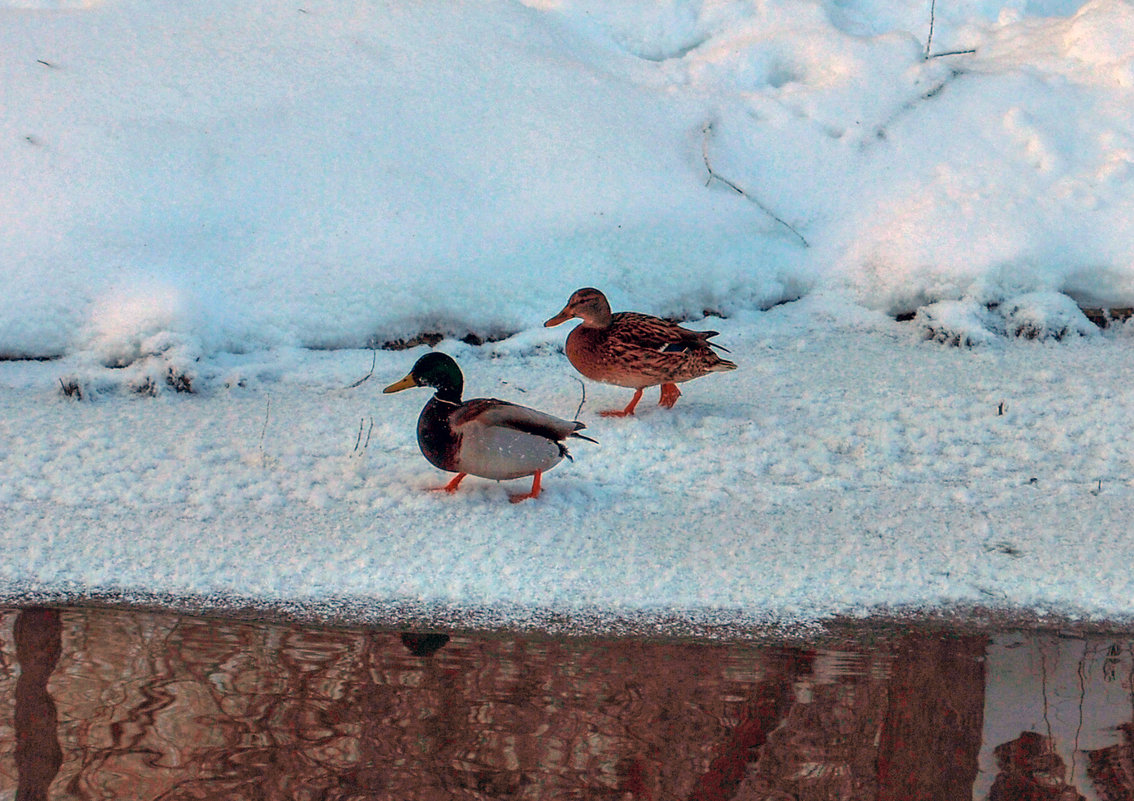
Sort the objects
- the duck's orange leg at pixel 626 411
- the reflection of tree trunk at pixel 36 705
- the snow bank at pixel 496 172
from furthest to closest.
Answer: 1. the snow bank at pixel 496 172
2. the duck's orange leg at pixel 626 411
3. the reflection of tree trunk at pixel 36 705

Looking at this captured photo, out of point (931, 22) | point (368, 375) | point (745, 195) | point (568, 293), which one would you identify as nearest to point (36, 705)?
point (368, 375)

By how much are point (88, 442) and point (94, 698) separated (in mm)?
1658

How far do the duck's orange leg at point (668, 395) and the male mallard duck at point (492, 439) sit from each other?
91 centimetres

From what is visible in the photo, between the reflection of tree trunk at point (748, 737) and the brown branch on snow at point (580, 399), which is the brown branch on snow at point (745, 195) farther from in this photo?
the reflection of tree trunk at point (748, 737)

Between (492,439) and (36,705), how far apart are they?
149 cm

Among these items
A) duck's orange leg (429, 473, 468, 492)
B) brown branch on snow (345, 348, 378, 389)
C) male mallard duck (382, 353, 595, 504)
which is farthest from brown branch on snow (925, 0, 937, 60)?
duck's orange leg (429, 473, 468, 492)

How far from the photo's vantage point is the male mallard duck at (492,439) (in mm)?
3553

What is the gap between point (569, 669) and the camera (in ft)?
9.07

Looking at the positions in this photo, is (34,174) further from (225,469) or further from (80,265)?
(225,469)

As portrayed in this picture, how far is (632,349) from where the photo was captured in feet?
14.2

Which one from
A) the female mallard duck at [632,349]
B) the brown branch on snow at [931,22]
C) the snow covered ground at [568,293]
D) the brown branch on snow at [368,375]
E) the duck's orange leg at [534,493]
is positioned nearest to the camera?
the snow covered ground at [568,293]

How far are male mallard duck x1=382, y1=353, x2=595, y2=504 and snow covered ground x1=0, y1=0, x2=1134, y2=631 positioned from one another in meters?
0.15

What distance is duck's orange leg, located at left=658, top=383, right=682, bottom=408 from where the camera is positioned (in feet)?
14.9

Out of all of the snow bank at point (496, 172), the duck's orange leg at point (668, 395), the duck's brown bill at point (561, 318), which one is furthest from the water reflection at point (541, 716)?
the snow bank at point (496, 172)
